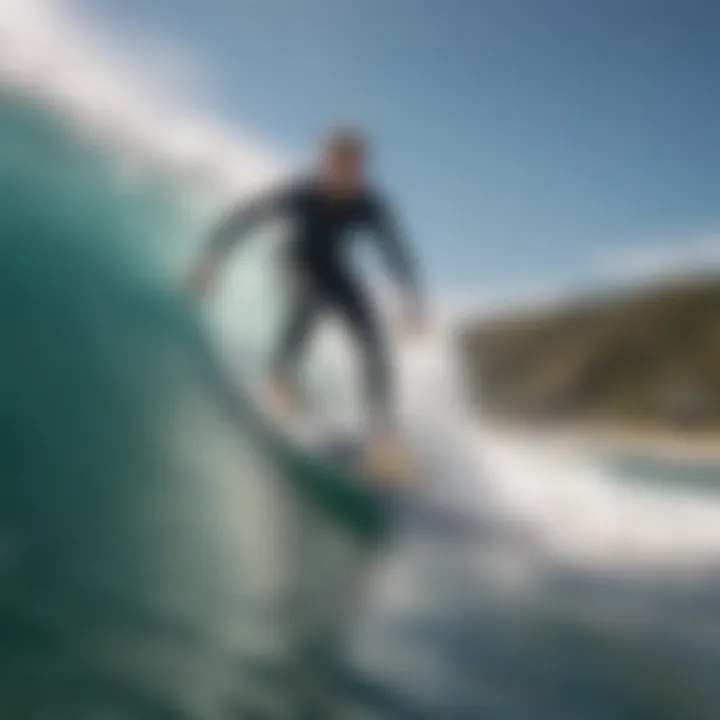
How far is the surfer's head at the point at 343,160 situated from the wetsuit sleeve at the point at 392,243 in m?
0.06

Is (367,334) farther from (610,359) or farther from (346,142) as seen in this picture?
(610,359)

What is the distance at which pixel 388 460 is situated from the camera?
2271 mm

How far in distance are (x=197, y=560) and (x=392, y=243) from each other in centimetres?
68

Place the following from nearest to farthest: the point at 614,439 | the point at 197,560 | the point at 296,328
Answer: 1. the point at 197,560
2. the point at 296,328
3. the point at 614,439

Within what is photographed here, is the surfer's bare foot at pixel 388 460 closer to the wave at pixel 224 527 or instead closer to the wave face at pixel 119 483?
the wave at pixel 224 527

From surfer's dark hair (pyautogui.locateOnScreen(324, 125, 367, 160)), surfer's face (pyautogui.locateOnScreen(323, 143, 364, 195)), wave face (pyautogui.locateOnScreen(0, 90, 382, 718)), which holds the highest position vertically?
surfer's dark hair (pyautogui.locateOnScreen(324, 125, 367, 160))

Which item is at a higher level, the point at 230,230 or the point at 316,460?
the point at 230,230

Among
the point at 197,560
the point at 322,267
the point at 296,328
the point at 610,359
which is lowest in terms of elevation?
the point at 197,560

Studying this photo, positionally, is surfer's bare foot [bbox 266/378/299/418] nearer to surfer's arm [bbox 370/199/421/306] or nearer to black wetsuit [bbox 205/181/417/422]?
black wetsuit [bbox 205/181/417/422]

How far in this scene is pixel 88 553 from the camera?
2.04 meters

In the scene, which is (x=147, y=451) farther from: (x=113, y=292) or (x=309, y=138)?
(x=309, y=138)

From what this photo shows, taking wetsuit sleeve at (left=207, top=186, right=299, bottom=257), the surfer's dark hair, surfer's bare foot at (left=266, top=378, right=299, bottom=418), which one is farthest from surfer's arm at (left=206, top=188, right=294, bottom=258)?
surfer's bare foot at (left=266, top=378, right=299, bottom=418)

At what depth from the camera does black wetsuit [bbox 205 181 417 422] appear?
2.25 metres

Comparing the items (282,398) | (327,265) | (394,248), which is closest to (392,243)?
(394,248)
